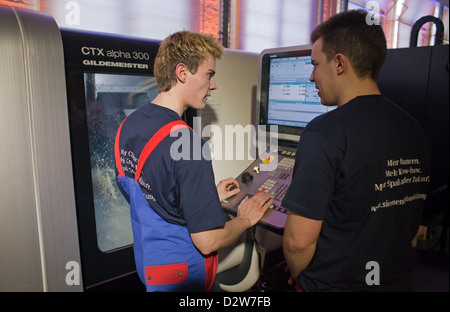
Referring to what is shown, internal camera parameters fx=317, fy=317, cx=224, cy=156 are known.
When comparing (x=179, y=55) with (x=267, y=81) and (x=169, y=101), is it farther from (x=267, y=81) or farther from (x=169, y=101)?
(x=267, y=81)

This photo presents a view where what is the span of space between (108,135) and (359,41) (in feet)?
3.72

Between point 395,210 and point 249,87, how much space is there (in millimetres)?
1201

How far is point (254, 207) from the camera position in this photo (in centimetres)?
132

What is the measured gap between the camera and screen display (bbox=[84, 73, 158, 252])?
4.73ft

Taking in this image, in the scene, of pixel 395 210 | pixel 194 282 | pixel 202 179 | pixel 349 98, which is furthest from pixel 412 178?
pixel 194 282

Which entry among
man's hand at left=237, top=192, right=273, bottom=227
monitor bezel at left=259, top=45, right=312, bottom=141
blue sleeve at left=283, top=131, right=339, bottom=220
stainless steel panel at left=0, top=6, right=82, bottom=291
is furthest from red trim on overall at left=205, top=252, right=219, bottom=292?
monitor bezel at left=259, top=45, right=312, bottom=141

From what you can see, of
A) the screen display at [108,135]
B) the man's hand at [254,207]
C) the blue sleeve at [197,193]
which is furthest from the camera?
the screen display at [108,135]

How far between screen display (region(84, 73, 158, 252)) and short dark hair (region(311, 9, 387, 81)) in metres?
0.92

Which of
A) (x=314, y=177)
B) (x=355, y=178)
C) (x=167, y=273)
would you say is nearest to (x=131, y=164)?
(x=167, y=273)

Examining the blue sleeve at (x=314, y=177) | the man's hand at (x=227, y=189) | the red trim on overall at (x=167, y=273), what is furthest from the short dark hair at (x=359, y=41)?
the red trim on overall at (x=167, y=273)

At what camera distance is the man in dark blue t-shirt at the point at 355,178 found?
915 millimetres

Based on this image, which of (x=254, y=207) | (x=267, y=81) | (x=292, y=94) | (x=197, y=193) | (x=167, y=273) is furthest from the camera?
(x=267, y=81)

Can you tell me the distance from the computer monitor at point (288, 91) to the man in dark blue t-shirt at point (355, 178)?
1.71 ft

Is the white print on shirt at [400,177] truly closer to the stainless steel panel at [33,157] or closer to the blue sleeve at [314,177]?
the blue sleeve at [314,177]
